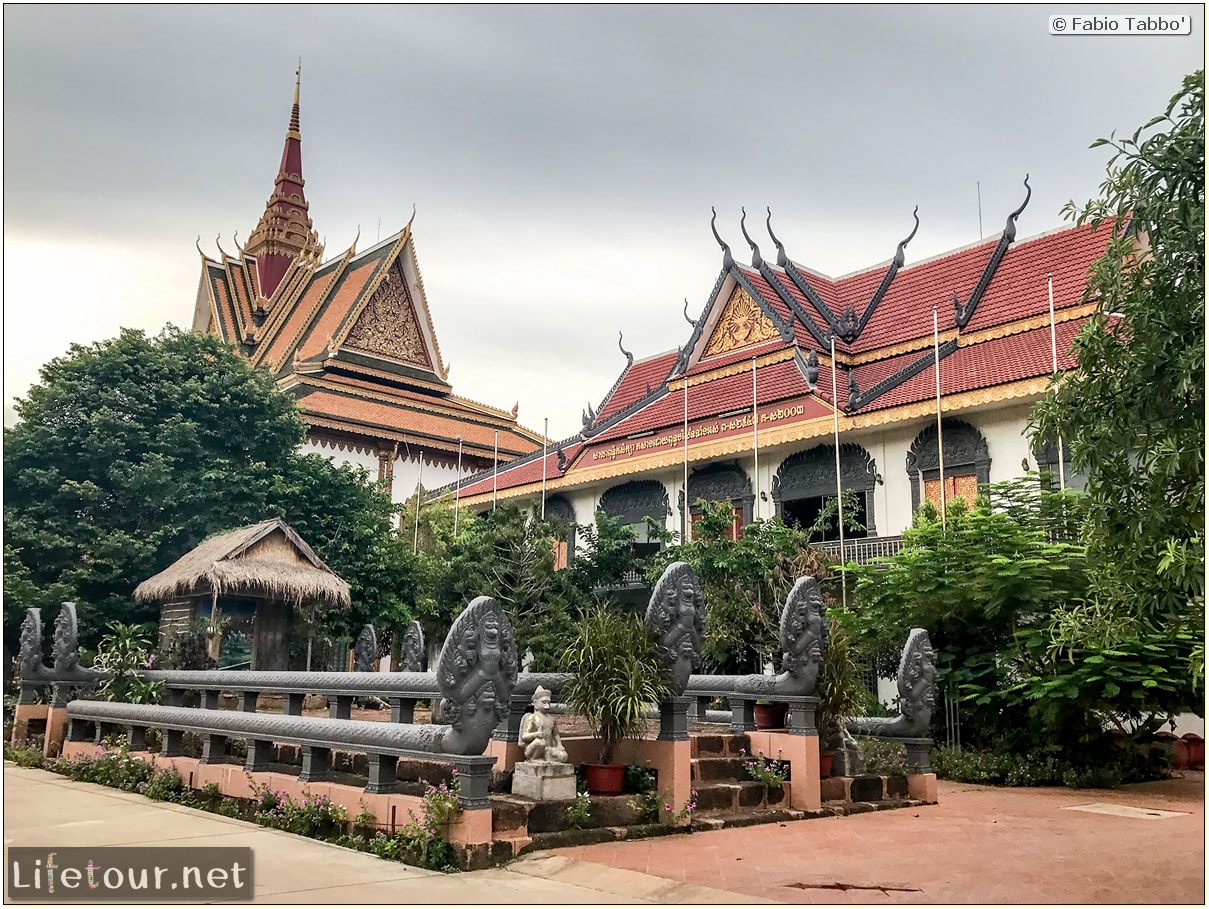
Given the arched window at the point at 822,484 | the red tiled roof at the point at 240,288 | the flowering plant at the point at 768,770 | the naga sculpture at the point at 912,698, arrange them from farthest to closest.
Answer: the red tiled roof at the point at 240,288 < the arched window at the point at 822,484 < the naga sculpture at the point at 912,698 < the flowering plant at the point at 768,770

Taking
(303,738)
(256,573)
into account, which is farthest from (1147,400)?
(256,573)

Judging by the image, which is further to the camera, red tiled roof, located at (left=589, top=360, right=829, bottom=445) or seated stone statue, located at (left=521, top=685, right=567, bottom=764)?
red tiled roof, located at (left=589, top=360, right=829, bottom=445)

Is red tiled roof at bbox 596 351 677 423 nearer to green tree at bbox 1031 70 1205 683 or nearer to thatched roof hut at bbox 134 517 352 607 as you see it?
thatched roof hut at bbox 134 517 352 607

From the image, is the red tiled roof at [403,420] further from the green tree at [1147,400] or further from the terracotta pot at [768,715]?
the green tree at [1147,400]

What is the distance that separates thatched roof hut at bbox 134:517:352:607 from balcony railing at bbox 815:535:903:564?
8.16 meters

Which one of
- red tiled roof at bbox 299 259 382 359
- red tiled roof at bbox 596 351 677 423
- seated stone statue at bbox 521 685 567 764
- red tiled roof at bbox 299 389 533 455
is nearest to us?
seated stone statue at bbox 521 685 567 764

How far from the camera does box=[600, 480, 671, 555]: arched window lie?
21531 millimetres

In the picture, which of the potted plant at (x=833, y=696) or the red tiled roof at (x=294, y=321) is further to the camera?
the red tiled roof at (x=294, y=321)

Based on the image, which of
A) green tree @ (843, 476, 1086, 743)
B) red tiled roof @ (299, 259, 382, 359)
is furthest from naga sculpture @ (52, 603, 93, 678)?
red tiled roof @ (299, 259, 382, 359)

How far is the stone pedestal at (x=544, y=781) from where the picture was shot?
6938mm

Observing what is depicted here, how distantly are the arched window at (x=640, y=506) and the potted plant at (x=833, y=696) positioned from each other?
38.5 feet

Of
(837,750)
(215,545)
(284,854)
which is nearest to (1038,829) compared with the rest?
(837,750)

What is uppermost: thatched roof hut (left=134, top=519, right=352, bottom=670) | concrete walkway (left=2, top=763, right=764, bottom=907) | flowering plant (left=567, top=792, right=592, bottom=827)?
thatched roof hut (left=134, top=519, right=352, bottom=670)

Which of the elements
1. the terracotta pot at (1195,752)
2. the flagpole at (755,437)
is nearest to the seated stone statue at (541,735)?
the terracotta pot at (1195,752)
